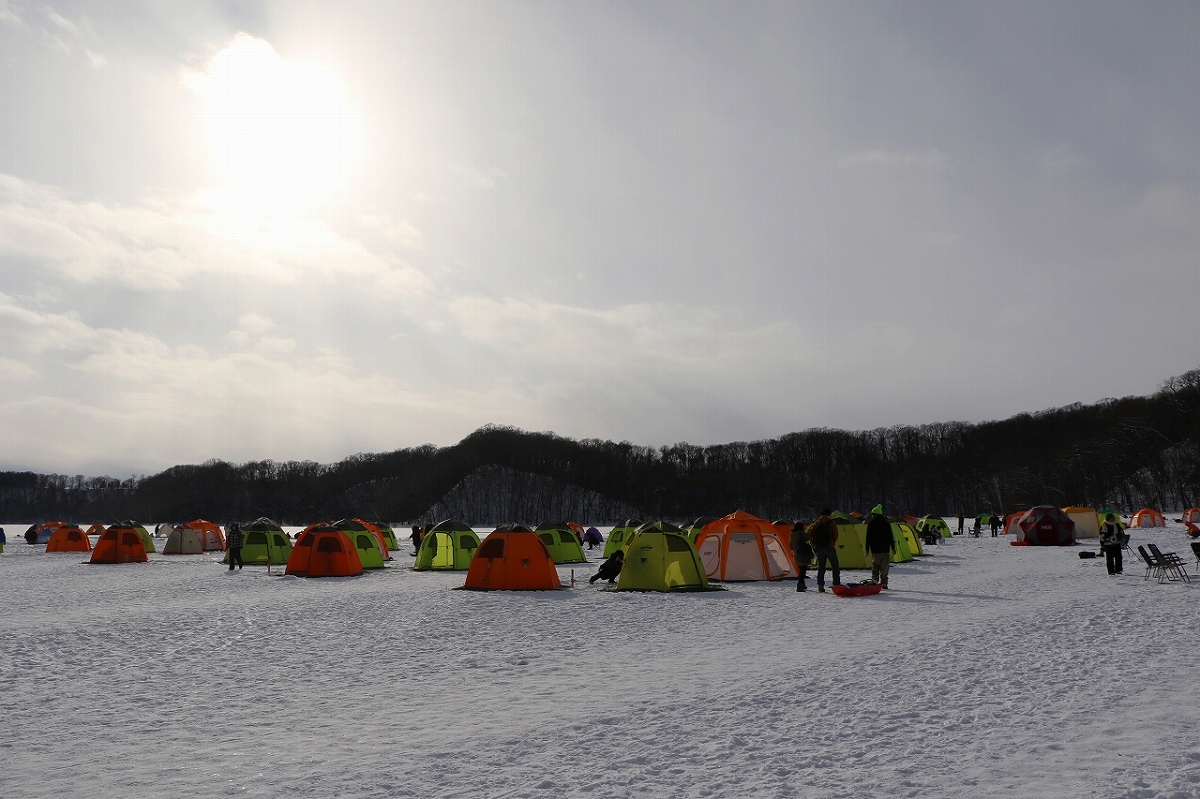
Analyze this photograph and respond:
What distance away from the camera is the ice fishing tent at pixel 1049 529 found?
42.4 m

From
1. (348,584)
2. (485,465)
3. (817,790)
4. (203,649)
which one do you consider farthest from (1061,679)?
(485,465)

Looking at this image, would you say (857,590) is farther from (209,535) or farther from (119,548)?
(209,535)

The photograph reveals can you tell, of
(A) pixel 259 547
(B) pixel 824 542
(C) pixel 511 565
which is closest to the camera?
(B) pixel 824 542

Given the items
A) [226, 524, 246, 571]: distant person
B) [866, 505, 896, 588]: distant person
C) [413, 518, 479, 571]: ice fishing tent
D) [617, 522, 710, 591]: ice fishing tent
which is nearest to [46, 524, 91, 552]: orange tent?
[226, 524, 246, 571]: distant person

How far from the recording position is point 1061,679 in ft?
28.1

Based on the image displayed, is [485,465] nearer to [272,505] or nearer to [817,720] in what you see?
[272,505]

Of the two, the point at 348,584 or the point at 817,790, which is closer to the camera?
the point at 817,790

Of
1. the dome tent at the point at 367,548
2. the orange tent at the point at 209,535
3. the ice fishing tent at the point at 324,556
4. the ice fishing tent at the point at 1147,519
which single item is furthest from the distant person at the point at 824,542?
the ice fishing tent at the point at 1147,519

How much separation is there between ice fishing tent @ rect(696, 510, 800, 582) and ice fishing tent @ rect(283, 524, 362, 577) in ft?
40.2

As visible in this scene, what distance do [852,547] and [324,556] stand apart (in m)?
17.7

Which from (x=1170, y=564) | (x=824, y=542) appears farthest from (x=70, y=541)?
(x=1170, y=564)

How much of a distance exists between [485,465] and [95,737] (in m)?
165

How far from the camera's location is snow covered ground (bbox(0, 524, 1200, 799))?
572 cm

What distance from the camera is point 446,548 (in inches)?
1112
